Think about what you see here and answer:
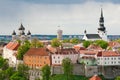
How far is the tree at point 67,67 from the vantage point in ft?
273

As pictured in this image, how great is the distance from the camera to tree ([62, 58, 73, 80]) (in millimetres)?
83094

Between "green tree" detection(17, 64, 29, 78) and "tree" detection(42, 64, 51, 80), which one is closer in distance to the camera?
"tree" detection(42, 64, 51, 80)

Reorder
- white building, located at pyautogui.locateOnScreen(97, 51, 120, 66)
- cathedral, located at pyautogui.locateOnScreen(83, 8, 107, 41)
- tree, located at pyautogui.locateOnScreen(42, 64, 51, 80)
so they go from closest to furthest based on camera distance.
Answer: tree, located at pyautogui.locateOnScreen(42, 64, 51, 80) < white building, located at pyautogui.locateOnScreen(97, 51, 120, 66) < cathedral, located at pyautogui.locateOnScreen(83, 8, 107, 41)

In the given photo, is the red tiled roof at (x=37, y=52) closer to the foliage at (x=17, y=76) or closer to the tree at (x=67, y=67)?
the tree at (x=67, y=67)

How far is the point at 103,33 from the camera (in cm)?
16400

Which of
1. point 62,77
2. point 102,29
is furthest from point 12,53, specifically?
point 102,29

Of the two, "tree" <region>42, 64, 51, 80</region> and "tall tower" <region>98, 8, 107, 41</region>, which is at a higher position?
"tall tower" <region>98, 8, 107, 41</region>

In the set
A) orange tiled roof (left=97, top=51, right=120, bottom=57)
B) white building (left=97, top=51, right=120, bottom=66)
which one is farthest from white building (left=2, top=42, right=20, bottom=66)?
white building (left=97, top=51, right=120, bottom=66)

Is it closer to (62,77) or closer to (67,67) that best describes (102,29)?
(62,77)

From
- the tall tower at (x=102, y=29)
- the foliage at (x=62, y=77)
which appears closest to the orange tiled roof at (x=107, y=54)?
the foliage at (x=62, y=77)

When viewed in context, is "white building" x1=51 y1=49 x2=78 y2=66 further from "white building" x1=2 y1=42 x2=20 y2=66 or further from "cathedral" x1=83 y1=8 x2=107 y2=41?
"cathedral" x1=83 y1=8 x2=107 y2=41

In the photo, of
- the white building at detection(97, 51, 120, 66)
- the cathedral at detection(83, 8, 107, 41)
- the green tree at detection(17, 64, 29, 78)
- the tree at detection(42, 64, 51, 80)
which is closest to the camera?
the tree at detection(42, 64, 51, 80)

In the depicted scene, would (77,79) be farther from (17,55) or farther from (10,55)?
(10,55)

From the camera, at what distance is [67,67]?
82.9m
